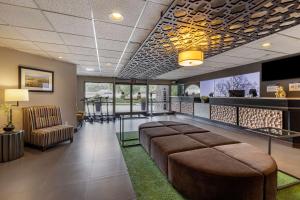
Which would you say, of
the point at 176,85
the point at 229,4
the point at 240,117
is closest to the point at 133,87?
the point at 176,85

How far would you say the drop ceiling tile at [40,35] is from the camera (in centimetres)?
282

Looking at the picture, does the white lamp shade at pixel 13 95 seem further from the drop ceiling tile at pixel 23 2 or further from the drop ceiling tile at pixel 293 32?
the drop ceiling tile at pixel 293 32

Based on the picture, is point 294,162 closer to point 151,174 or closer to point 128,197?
point 151,174

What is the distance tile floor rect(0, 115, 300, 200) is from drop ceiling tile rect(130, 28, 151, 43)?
2.60m

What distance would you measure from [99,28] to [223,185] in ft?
9.74

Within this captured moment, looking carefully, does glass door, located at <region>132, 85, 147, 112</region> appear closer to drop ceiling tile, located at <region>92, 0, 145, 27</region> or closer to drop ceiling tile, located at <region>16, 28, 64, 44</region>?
drop ceiling tile, located at <region>16, 28, 64, 44</region>

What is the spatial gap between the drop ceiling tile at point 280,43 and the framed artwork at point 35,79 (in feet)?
19.4

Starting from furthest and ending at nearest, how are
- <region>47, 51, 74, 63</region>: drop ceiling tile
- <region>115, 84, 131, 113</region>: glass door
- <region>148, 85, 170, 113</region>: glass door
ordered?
<region>148, 85, 170, 113</region>: glass door < <region>115, 84, 131, 113</region>: glass door < <region>47, 51, 74, 63</region>: drop ceiling tile

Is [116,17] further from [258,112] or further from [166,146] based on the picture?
[258,112]

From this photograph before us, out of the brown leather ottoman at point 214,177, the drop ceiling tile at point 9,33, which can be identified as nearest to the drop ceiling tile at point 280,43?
the brown leather ottoman at point 214,177

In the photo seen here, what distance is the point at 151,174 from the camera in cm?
260

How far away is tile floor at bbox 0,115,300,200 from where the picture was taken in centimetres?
212

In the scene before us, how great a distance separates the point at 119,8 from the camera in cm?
206

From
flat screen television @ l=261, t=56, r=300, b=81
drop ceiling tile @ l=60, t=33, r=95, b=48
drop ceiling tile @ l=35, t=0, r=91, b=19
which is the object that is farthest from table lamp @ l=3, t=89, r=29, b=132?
flat screen television @ l=261, t=56, r=300, b=81
